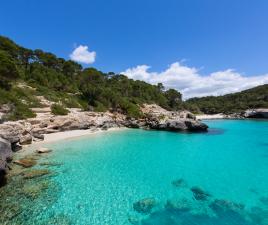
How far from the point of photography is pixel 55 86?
2697 inches

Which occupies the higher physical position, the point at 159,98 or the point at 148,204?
the point at 159,98

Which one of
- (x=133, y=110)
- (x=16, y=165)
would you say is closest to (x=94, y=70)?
(x=133, y=110)

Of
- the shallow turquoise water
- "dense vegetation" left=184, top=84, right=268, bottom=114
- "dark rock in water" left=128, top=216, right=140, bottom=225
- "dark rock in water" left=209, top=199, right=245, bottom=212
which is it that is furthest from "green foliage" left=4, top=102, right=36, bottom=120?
"dense vegetation" left=184, top=84, right=268, bottom=114

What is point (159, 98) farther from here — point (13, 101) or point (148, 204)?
point (148, 204)

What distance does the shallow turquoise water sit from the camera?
11.0 m

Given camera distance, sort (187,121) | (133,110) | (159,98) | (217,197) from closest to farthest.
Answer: (217,197), (187,121), (133,110), (159,98)

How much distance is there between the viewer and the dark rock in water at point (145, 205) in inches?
456

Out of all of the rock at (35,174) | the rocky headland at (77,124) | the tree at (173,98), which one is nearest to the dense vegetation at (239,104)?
the tree at (173,98)

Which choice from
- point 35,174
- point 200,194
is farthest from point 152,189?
point 35,174

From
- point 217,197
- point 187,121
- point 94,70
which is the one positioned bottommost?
point 217,197

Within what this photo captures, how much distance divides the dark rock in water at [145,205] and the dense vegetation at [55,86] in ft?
110

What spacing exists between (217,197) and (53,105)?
44.3m

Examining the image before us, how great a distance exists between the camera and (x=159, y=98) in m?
102

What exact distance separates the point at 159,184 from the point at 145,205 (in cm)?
374
